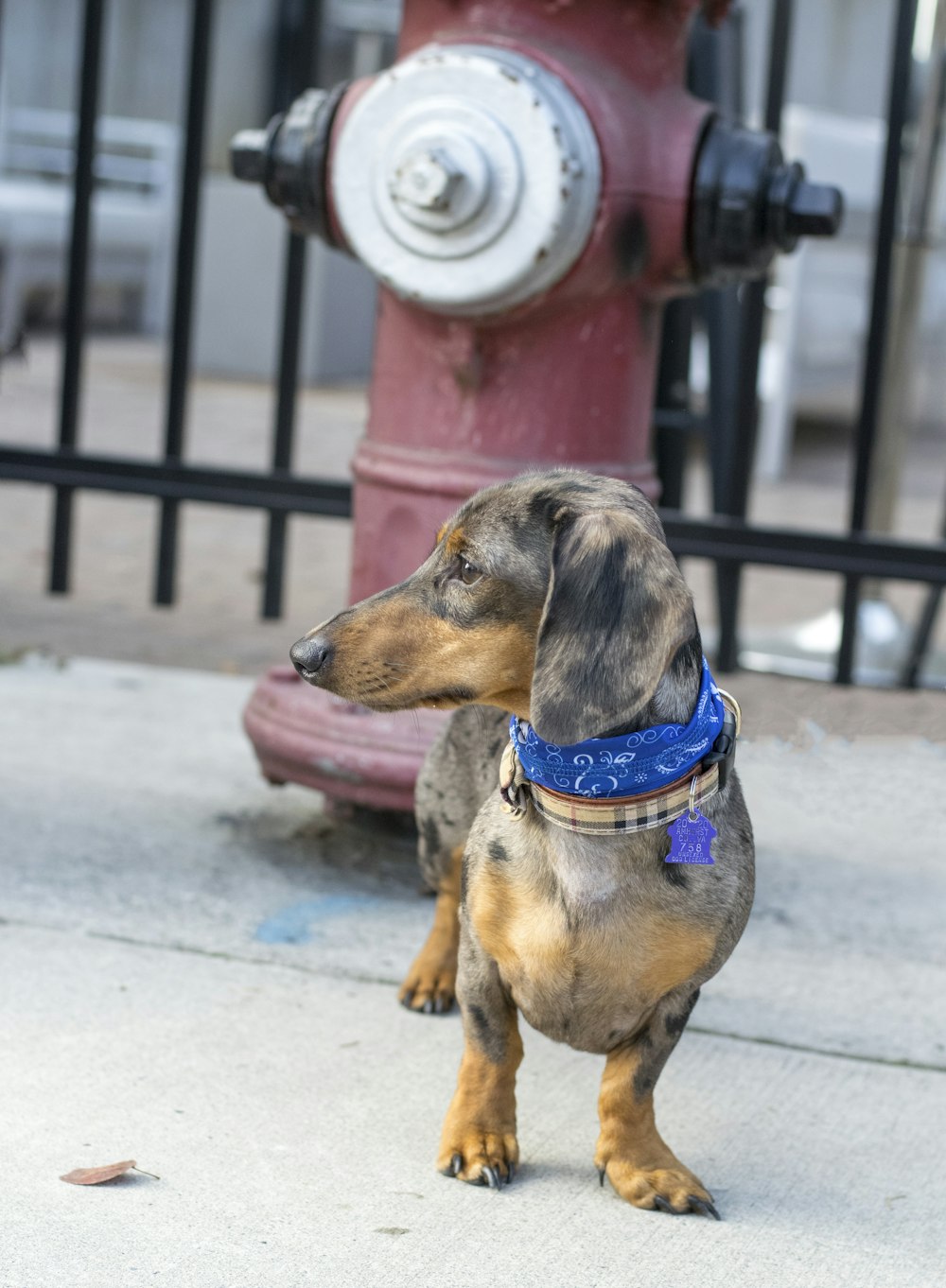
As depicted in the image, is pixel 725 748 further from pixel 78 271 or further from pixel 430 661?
pixel 78 271

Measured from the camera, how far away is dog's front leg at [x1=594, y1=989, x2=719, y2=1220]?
218 centimetres

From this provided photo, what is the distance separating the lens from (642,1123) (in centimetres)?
221

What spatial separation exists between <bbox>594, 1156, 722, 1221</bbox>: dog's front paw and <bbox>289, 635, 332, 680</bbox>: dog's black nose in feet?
2.56

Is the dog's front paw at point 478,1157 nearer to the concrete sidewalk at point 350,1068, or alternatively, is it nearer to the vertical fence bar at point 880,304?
the concrete sidewalk at point 350,1068

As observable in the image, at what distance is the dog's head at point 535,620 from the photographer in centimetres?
191

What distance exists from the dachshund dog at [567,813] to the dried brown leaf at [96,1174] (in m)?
0.43

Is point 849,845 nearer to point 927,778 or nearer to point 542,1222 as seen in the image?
→ point 927,778

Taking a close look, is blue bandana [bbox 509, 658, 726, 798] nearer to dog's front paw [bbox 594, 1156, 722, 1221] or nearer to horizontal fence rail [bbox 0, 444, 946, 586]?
dog's front paw [bbox 594, 1156, 722, 1221]

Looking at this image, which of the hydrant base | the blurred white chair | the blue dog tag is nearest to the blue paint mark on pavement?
the hydrant base

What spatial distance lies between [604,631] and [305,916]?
138 cm

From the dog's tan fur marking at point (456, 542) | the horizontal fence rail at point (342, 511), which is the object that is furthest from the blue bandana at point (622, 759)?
the horizontal fence rail at point (342, 511)

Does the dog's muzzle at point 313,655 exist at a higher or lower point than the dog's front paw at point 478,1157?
higher

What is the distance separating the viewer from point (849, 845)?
3709 mm

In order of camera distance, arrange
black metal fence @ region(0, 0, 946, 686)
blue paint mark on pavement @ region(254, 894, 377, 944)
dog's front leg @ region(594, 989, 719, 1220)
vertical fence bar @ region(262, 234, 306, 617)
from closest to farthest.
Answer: dog's front leg @ region(594, 989, 719, 1220)
blue paint mark on pavement @ region(254, 894, 377, 944)
black metal fence @ region(0, 0, 946, 686)
vertical fence bar @ region(262, 234, 306, 617)
